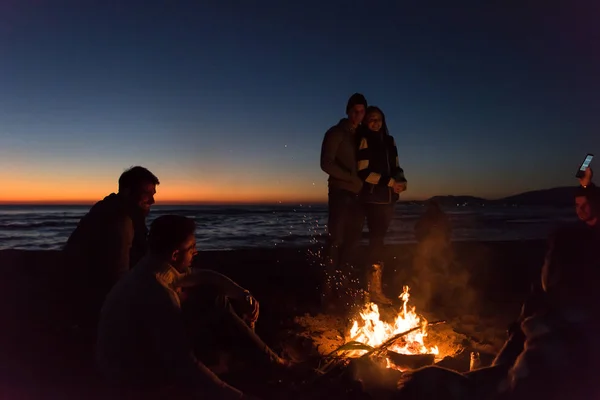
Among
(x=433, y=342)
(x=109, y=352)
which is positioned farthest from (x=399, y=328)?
(x=109, y=352)

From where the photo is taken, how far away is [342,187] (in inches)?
214

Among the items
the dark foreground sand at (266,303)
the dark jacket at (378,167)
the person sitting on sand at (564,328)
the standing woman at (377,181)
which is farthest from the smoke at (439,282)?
the person sitting on sand at (564,328)

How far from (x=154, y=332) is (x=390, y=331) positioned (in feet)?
8.90

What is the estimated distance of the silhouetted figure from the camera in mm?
6562

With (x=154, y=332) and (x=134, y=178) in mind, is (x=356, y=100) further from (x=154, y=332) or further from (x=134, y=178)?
(x=154, y=332)

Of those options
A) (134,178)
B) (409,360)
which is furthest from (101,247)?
(409,360)

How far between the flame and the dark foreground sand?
0.67 meters

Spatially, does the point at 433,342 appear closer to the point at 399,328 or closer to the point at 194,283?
the point at 399,328

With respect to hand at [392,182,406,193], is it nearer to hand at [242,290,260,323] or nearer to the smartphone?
the smartphone

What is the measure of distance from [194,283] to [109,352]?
99 cm

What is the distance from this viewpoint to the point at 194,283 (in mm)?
3547

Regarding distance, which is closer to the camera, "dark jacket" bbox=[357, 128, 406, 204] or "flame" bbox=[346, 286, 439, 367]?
"flame" bbox=[346, 286, 439, 367]

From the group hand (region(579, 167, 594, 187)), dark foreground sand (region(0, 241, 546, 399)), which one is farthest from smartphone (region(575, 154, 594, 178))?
dark foreground sand (region(0, 241, 546, 399))

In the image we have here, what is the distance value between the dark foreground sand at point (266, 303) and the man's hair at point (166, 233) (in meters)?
1.37
